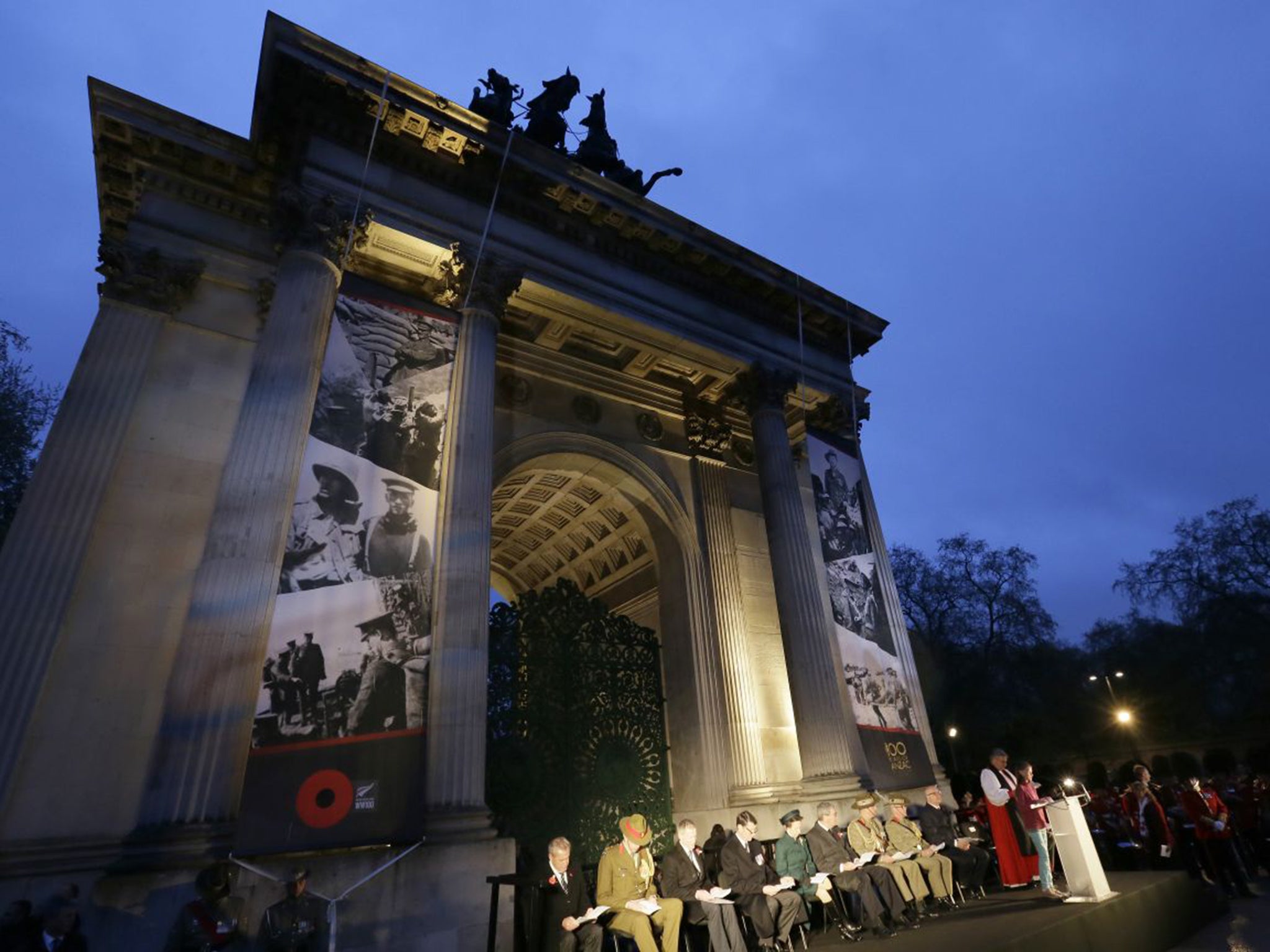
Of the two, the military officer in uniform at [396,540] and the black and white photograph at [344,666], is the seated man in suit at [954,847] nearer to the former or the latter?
the black and white photograph at [344,666]

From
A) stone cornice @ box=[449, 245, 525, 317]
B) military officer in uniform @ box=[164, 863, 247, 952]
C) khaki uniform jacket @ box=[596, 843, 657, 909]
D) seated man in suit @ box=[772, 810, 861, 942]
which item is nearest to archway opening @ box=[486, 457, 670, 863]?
khaki uniform jacket @ box=[596, 843, 657, 909]

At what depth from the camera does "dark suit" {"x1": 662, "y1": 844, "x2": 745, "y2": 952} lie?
6586mm

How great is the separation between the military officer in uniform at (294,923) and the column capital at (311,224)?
8.22 meters

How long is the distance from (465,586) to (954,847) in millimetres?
7550

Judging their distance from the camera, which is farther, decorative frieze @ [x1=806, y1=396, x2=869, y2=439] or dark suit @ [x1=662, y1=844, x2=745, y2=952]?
decorative frieze @ [x1=806, y1=396, x2=869, y2=439]

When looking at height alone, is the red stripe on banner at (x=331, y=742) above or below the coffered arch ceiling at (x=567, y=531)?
below

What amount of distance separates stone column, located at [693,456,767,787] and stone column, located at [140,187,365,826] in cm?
836

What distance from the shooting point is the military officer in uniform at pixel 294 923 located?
19.3 feet

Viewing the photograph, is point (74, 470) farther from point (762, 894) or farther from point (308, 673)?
point (762, 894)

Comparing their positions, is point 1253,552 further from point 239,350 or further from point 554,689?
point 239,350

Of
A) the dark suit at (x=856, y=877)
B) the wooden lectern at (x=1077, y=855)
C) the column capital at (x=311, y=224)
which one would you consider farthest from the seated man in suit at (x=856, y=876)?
the column capital at (x=311, y=224)

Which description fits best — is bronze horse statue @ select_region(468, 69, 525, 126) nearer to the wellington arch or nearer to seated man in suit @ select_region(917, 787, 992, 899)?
the wellington arch

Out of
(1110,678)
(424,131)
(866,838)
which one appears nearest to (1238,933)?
(866,838)

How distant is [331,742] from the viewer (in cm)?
779
